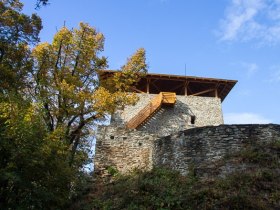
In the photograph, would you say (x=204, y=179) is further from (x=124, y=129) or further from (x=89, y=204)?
(x=124, y=129)

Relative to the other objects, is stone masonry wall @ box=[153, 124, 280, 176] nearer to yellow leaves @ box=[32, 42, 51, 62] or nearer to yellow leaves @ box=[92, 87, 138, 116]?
yellow leaves @ box=[92, 87, 138, 116]

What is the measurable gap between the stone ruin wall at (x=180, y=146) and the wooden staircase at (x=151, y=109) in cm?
471

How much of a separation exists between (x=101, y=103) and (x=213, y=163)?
577cm

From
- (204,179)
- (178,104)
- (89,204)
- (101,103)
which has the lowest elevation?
(89,204)

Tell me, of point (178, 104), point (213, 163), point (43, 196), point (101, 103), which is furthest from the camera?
point (178, 104)

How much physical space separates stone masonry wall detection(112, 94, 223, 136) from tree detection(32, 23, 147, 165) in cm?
481

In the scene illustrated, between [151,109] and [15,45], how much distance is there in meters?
9.65

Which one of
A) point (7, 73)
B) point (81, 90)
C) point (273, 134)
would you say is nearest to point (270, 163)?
point (273, 134)

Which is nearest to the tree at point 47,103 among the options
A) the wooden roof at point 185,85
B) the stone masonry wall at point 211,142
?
the stone masonry wall at point 211,142


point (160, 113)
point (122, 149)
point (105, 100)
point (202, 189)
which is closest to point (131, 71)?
point (105, 100)

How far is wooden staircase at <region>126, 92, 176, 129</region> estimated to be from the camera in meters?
23.0

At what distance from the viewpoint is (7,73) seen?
599 inches

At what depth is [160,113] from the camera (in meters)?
24.2

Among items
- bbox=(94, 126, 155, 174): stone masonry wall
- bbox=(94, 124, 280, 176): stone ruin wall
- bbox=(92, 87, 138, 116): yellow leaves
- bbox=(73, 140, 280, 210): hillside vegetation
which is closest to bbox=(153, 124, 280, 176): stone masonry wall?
bbox=(94, 124, 280, 176): stone ruin wall
